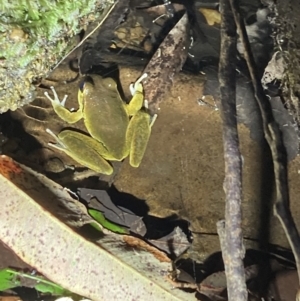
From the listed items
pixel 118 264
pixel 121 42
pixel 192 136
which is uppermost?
pixel 121 42

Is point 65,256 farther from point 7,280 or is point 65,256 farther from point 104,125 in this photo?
point 104,125

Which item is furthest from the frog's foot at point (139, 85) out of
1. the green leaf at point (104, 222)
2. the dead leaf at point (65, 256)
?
the dead leaf at point (65, 256)

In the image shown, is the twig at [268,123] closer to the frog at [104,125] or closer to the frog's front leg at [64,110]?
the frog at [104,125]

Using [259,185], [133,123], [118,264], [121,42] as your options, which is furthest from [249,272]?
[121,42]

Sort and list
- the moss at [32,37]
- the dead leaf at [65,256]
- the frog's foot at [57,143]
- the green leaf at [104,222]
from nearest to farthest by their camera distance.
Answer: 1. the moss at [32,37]
2. the dead leaf at [65,256]
3. the green leaf at [104,222]
4. the frog's foot at [57,143]

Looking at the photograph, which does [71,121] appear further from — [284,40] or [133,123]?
[284,40]

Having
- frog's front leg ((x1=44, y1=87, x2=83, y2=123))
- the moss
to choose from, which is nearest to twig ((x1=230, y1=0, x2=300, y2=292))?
the moss

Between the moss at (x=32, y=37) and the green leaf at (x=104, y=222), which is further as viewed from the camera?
the green leaf at (x=104, y=222)
